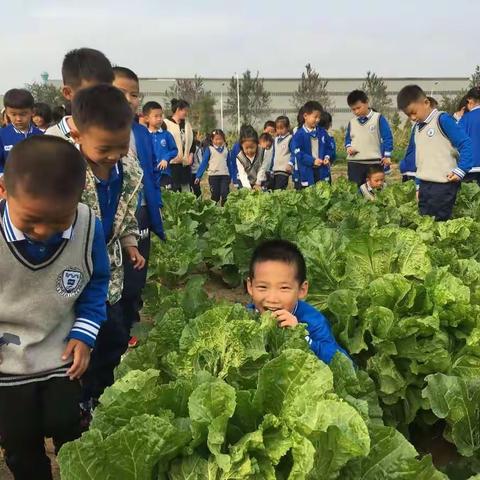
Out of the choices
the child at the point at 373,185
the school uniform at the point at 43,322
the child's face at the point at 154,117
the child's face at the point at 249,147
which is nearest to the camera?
the school uniform at the point at 43,322

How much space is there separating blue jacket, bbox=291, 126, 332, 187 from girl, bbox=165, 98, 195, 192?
2014 mm

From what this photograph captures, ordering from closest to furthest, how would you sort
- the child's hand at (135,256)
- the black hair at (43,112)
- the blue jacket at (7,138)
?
the child's hand at (135,256)
the blue jacket at (7,138)
the black hair at (43,112)

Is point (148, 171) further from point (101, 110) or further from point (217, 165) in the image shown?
point (217, 165)

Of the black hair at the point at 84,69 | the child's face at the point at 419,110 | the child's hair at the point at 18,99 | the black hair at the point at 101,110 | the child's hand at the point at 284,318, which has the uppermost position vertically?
the child's hair at the point at 18,99

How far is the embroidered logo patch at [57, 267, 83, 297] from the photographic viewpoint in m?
2.24

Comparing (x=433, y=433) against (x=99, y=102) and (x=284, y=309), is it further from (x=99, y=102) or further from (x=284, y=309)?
(x=99, y=102)

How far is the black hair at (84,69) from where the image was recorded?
3.16 metres

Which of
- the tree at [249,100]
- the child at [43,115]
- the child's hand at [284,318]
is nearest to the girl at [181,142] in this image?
the child at [43,115]

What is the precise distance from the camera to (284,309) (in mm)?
3059

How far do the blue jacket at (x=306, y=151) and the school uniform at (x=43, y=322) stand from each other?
8020 mm

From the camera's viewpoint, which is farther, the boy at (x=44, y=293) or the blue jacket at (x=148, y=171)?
the blue jacket at (x=148, y=171)

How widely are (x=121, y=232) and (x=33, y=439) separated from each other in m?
1.10

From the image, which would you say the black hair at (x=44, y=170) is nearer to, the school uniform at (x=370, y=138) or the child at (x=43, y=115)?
the child at (x=43, y=115)

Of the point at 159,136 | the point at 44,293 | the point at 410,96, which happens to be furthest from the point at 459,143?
the point at 44,293
